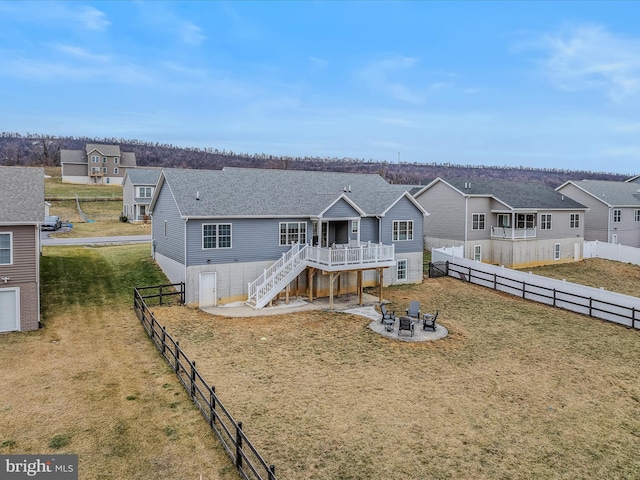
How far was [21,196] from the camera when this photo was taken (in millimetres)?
19078

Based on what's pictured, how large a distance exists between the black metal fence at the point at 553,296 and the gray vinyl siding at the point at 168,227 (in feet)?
61.5

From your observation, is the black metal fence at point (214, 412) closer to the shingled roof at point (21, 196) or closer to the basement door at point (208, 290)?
the basement door at point (208, 290)

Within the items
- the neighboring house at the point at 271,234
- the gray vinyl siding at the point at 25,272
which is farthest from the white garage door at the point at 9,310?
the neighboring house at the point at 271,234

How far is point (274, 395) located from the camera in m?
12.5

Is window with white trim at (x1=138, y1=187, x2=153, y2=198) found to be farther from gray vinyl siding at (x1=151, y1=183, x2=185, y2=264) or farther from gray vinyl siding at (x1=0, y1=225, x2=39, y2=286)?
gray vinyl siding at (x1=0, y1=225, x2=39, y2=286)

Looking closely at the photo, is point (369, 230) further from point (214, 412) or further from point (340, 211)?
point (214, 412)

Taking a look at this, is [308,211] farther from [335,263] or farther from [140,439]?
[140,439]

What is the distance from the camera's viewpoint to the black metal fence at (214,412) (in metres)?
8.84

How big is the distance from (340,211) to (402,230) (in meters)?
5.56

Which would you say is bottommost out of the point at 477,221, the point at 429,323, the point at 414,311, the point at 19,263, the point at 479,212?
the point at 429,323

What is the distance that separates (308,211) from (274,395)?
45.3 feet

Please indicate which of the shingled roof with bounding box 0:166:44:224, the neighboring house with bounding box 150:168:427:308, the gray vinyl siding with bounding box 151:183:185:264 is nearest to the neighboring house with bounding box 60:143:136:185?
the gray vinyl siding with bounding box 151:183:185:264

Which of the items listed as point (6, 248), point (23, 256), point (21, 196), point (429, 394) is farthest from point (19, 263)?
point (429, 394)

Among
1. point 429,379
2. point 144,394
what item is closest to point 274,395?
point 144,394
